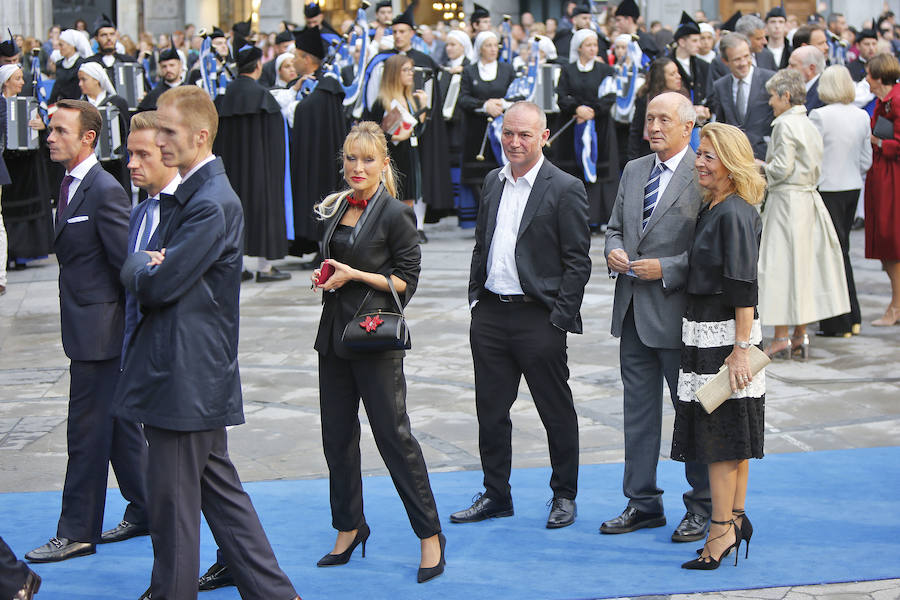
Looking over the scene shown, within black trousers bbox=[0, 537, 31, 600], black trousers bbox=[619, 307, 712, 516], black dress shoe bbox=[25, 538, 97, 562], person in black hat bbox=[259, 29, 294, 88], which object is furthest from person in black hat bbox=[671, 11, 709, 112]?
black trousers bbox=[0, 537, 31, 600]

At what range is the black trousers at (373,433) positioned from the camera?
16.1 feet

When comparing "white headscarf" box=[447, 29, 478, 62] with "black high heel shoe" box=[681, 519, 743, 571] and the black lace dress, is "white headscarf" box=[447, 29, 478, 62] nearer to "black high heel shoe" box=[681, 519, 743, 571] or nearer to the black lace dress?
the black lace dress

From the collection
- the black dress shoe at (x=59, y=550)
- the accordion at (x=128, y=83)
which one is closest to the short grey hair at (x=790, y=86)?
the black dress shoe at (x=59, y=550)

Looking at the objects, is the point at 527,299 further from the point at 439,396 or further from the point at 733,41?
the point at 733,41

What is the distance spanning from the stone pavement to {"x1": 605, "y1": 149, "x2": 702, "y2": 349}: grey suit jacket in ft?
3.81

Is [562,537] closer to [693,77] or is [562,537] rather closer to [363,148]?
[363,148]

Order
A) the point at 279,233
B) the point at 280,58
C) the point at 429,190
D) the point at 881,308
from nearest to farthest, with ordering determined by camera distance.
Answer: the point at 881,308 → the point at 279,233 → the point at 280,58 → the point at 429,190

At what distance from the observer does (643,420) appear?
5469 millimetres

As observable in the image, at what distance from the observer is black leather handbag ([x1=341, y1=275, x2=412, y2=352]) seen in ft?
15.8

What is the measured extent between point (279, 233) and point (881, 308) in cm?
550

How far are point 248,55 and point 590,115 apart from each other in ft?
13.3

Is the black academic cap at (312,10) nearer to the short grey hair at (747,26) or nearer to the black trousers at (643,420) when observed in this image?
the short grey hair at (747,26)

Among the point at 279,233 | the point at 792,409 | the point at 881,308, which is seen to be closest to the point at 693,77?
the point at 881,308

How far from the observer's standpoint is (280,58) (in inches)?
525
